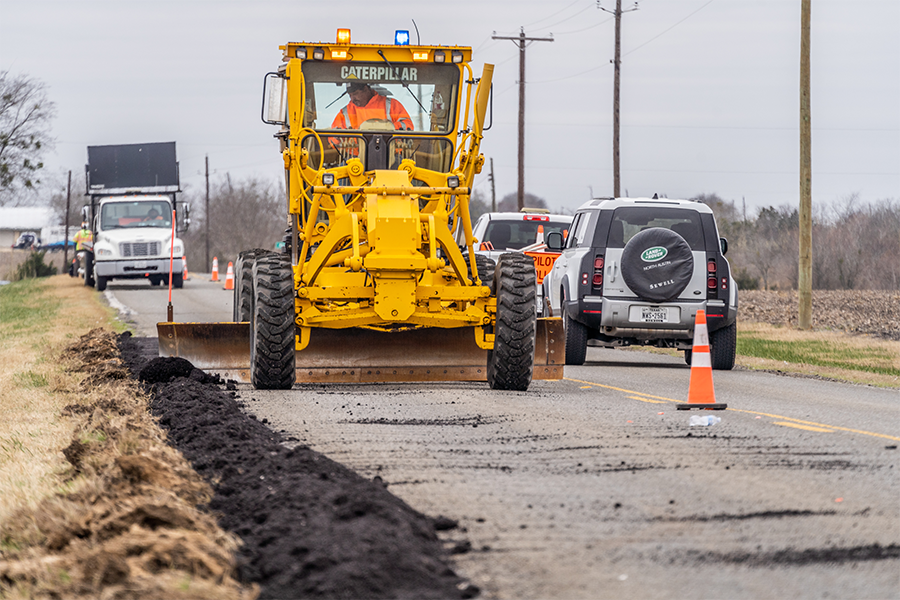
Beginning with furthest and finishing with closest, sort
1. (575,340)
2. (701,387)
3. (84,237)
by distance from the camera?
1. (84,237)
2. (575,340)
3. (701,387)

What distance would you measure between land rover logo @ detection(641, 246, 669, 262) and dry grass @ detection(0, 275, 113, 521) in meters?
6.97

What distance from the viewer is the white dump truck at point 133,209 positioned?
33.7 meters

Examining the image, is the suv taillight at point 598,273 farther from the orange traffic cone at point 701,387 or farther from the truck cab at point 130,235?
the truck cab at point 130,235

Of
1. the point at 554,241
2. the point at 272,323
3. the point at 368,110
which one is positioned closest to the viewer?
the point at 272,323

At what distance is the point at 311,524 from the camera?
5016mm

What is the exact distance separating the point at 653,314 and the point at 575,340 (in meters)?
1.13

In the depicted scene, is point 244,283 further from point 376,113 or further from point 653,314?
point 653,314

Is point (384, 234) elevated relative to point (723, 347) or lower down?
elevated

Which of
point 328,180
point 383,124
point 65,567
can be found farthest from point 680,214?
point 65,567

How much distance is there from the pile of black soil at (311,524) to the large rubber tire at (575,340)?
770cm

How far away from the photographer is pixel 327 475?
240 inches

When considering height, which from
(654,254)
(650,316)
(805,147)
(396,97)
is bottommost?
(650,316)

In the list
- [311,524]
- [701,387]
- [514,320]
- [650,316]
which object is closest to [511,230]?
[650,316]

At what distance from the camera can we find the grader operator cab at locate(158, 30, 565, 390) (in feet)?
33.9
